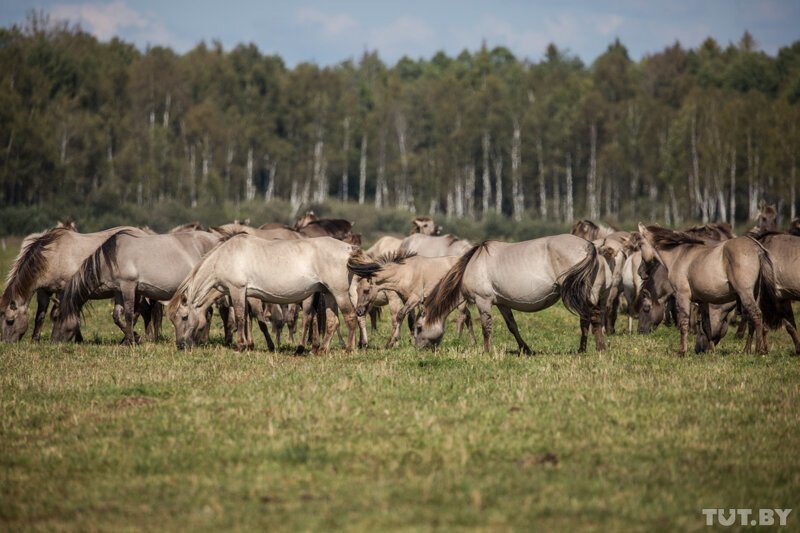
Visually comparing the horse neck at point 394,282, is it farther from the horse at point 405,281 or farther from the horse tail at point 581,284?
the horse tail at point 581,284

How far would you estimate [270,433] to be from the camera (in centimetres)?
1014

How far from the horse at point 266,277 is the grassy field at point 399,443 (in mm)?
2330

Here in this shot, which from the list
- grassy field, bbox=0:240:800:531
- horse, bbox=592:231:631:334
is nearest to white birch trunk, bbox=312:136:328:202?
horse, bbox=592:231:631:334

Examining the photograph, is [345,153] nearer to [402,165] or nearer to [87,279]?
[402,165]

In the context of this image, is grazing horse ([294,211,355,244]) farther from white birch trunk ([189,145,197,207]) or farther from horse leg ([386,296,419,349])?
white birch trunk ([189,145,197,207])

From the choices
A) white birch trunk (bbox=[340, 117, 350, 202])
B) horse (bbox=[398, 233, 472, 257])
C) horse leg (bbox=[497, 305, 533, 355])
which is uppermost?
white birch trunk (bbox=[340, 117, 350, 202])

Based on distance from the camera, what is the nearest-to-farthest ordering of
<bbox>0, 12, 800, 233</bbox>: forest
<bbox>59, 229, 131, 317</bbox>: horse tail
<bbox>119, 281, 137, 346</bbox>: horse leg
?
<bbox>119, 281, 137, 346</bbox>: horse leg → <bbox>59, 229, 131, 317</bbox>: horse tail → <bbox>0, 12, 800, 233</bbox>: forest

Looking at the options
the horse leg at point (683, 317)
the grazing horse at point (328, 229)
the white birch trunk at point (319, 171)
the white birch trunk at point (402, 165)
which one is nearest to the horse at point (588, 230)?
the grazing horse at point (328, 229)

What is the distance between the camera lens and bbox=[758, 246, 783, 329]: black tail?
15.9m

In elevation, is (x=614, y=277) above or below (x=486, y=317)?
above

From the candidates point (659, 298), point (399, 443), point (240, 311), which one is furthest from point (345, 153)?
point (399, 443)

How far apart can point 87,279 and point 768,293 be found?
12.5m

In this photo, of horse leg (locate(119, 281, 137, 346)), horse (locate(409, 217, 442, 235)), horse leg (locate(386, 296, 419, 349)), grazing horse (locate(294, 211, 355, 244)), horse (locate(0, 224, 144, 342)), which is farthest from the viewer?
horse (locate(409, 217, 442, 235))

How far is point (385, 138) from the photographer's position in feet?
329
